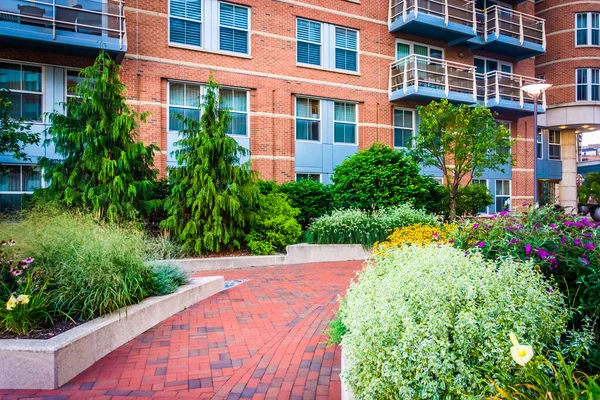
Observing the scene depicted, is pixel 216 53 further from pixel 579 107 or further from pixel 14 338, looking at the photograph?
pixel 579 107

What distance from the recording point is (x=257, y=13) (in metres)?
16.8

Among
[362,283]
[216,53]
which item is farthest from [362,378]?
[216,53]

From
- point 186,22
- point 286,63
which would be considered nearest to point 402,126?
point 286,63

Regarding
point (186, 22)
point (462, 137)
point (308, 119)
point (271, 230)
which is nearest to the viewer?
point (271, 230)

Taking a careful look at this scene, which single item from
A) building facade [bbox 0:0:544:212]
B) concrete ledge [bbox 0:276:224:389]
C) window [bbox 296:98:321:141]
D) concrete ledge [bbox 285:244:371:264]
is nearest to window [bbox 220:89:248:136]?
building facade [bbox 0:0:544:212]

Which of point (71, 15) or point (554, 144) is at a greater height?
point (71, 15)

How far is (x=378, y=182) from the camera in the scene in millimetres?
13609

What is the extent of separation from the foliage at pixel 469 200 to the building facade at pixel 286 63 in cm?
308

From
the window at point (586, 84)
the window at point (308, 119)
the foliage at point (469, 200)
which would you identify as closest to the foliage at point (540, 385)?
the foliage at point (469, 200)

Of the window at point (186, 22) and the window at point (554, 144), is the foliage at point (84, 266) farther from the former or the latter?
the window at point (554, 144)

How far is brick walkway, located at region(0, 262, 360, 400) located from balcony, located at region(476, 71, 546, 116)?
709 inches

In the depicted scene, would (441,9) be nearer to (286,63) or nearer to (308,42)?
(308,42)

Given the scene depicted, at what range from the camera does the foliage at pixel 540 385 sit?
2.08 meters

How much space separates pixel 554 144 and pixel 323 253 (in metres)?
22.0
